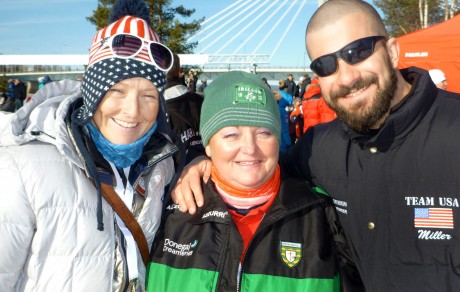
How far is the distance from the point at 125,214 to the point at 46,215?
0.35 m

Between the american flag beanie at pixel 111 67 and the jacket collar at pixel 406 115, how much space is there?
1.13 meters

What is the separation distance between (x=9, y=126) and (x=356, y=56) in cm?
165

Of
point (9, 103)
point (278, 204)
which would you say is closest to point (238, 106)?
point (278, 204)

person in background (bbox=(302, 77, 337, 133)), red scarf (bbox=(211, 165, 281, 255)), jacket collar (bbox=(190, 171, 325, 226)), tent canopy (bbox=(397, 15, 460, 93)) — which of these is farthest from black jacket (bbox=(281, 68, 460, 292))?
tent canopy (bbox=(397, 15, 460, 93))

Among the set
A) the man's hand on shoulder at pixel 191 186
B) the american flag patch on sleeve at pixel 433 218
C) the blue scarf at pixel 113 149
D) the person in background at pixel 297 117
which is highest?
the person in background at pixel 297 117

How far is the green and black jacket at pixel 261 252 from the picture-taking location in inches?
79.4

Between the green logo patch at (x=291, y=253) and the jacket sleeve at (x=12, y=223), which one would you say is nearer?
the jacket sleeve at (x=12, y=223)

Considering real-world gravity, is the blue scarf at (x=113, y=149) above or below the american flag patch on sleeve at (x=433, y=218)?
above

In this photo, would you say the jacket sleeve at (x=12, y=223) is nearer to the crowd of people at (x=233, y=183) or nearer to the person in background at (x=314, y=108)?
the crowd of people at (x=233, y=183)

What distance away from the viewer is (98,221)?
6.43 feet

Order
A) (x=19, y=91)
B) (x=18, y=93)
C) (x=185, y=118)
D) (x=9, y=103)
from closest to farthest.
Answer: (x=185, y=118) → (x=9, y=103) → (x=18, y=93) → (x=19, y=91)

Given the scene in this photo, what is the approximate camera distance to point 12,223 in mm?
1817

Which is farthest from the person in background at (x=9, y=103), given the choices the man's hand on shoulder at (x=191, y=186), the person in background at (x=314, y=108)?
the man's hand on shoulder at (x=191, y=186)

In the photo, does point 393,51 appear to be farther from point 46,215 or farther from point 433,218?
point 46,215
